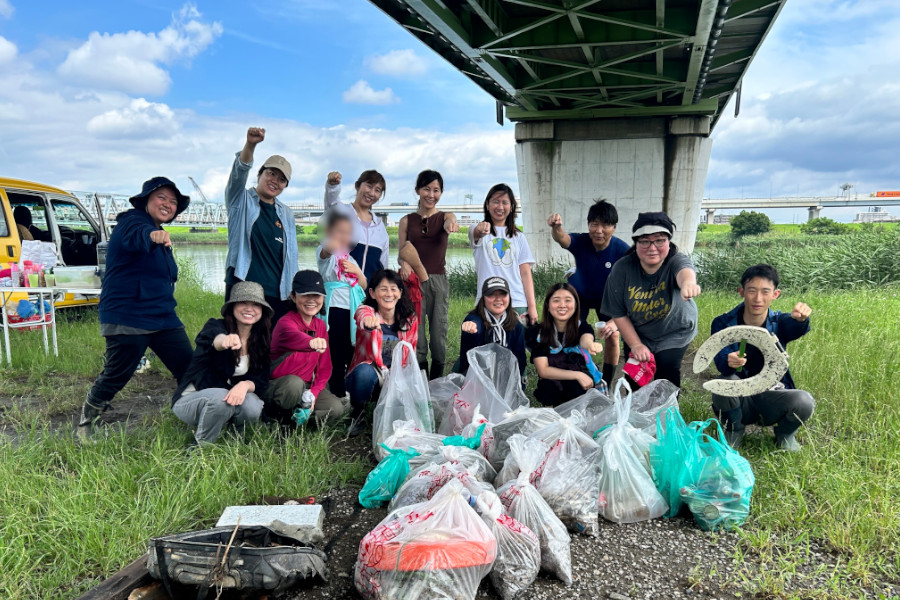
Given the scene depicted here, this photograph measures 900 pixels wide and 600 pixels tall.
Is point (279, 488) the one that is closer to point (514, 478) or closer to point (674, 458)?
point (514, 478)

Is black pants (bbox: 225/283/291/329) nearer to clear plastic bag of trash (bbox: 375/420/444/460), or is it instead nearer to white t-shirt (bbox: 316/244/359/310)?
white t-shirt (bbox: 316/244/359/310)

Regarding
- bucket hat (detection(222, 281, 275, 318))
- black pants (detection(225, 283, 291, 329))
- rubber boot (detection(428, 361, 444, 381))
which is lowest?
rubber boot (detection(428, 361, 444, 381))

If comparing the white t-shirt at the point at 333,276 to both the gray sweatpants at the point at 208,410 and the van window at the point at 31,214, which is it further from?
the van window at the point at 31,214

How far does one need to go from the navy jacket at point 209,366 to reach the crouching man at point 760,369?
8.34ft

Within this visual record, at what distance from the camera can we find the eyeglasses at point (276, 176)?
134 inches

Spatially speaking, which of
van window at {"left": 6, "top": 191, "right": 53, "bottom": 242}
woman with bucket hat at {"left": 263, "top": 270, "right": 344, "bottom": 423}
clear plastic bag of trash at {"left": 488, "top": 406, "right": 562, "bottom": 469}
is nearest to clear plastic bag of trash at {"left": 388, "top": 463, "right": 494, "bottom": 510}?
clear plastic bag of trash at {"left": 488, "top": 406, "right": 562, "bottom": 469}

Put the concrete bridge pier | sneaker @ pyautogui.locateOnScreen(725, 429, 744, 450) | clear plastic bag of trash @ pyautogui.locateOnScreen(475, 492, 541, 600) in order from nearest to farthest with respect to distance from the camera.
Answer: clear plastic bag of trash @ pyautogui.locateOnScreen(475, 492, 541, 600), sneaker @ pyautogui.locateOnScreen(725, 429, 744, 450), the concrete bridge pier

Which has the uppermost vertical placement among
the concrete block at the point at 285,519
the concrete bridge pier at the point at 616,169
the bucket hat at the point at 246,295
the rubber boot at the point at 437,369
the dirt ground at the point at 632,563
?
the concrete bridge pier at the point at 616,169

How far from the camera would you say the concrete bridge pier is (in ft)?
37.1

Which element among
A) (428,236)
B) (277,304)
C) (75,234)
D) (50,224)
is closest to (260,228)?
(277,304)

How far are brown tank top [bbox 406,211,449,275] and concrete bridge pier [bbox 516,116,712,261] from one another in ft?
27.3

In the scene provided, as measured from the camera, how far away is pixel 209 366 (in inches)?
116

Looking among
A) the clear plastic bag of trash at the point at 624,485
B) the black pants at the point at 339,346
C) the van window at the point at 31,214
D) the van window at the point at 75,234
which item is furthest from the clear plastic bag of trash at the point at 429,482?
the van window at the point at 75,234

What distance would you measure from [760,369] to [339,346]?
2.44 meters
